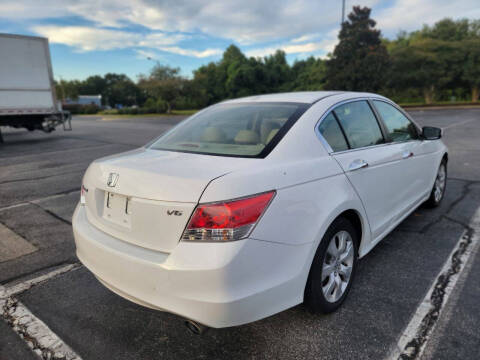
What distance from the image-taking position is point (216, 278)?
173 cm

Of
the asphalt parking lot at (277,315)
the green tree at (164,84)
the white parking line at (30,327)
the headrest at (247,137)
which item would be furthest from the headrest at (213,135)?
the green tree at (164,84)

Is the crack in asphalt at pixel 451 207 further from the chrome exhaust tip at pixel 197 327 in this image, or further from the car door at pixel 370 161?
the chrome exhaust tip at pixel 197 327

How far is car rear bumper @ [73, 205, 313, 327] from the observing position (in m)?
1.75

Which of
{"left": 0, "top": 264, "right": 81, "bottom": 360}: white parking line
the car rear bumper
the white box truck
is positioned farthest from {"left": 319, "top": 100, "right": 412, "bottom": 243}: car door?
the white box truck

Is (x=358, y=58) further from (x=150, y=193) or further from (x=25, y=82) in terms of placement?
(x=150, y=193)

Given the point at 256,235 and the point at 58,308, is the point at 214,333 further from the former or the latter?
the point at 58,308

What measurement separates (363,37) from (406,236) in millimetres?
52176

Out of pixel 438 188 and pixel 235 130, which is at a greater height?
pixel 235 130

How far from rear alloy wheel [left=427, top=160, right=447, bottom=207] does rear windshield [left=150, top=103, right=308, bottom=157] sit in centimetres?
283

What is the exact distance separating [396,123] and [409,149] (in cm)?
31

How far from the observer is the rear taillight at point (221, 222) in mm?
1764

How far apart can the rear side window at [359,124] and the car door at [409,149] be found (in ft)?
0.64

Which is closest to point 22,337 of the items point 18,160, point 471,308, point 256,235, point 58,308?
point 58,308

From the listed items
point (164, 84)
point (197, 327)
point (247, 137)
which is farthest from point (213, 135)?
point (164, 84)
